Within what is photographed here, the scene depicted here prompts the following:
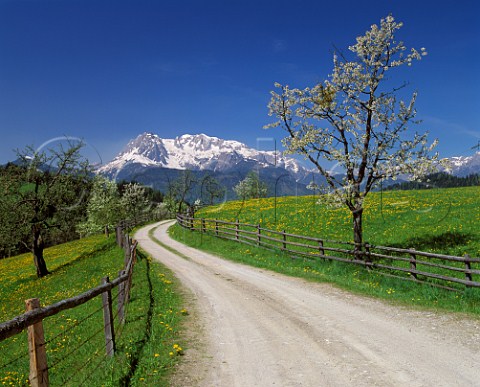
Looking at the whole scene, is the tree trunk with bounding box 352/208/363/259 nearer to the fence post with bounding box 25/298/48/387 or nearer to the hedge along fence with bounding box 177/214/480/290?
the hedge along fence with bounding box 177/214/480/290

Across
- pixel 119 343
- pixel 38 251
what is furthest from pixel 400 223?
pixel 38 251

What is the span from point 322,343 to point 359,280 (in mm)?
9383

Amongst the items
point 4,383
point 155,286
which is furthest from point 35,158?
point 4,383

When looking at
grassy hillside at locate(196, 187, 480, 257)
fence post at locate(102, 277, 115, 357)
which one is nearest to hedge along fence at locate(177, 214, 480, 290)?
grassy hillside at locate(196, 187, 480, 257)

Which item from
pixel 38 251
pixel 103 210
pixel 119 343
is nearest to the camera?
pixel 119 343

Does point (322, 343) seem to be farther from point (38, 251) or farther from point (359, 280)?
point (38, 251)

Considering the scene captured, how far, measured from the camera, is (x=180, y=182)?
290ft

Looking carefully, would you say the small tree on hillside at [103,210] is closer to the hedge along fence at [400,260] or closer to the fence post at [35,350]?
the hedge along fence at [400,260]

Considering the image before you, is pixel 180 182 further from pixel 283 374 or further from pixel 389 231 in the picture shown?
pixel 283 374

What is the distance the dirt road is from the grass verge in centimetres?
130

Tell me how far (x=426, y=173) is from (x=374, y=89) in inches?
207

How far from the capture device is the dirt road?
297 inches

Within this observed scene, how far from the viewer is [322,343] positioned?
30.9 feet

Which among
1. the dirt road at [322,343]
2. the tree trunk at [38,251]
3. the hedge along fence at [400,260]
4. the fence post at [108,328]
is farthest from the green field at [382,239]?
the tree trunk at [38,251]
